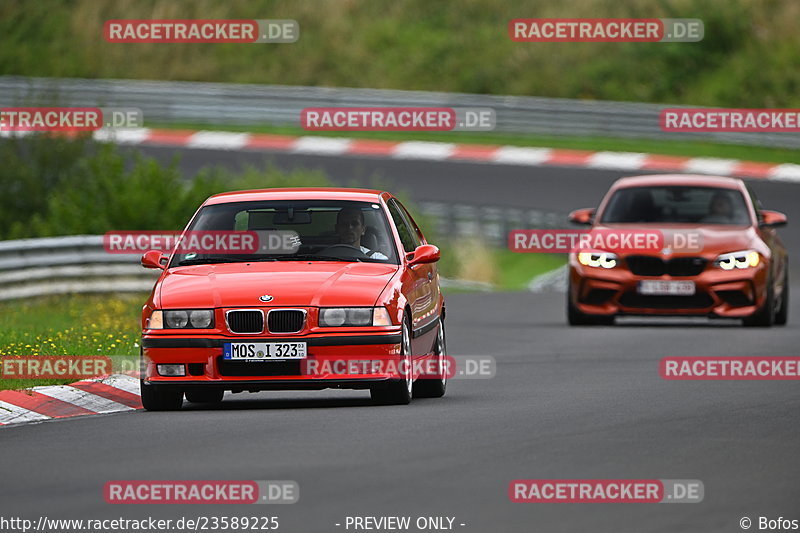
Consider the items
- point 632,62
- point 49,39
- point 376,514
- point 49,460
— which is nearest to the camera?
point 376,514

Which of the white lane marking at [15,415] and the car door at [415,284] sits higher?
the car door at [415,284]

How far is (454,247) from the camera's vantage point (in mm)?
32406

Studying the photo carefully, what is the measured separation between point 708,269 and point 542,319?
278 centimetres

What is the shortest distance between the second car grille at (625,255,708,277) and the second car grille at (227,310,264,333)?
8.67 metres

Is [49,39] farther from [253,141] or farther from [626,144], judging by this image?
[626,144]

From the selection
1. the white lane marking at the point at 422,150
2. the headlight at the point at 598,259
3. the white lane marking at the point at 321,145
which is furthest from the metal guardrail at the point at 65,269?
the white lane marking at the point at 321,145

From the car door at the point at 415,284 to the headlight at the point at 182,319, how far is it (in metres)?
1.34

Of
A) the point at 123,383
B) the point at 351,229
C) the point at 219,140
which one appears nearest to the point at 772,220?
the point at 351,229

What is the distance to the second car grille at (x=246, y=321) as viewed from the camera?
12.3 metres

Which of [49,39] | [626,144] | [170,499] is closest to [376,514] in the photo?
[170,499]

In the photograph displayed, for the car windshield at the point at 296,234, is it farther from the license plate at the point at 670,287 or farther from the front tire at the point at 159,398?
the license plate at the point at 670,287

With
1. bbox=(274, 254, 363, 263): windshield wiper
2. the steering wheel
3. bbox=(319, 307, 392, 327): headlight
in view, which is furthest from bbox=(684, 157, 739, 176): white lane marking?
bbox=(319, 307, 392, 327): headlight

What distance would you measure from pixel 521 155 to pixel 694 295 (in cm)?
1924

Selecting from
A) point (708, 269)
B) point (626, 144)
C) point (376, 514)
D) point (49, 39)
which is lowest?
point (376, 514)
